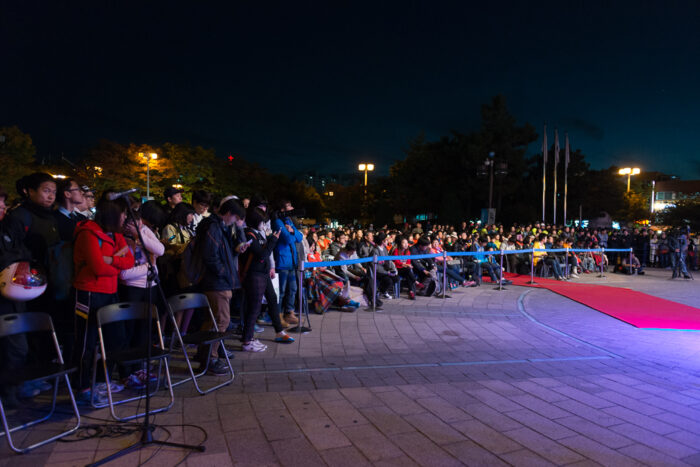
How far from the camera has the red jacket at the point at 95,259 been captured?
3.79 m

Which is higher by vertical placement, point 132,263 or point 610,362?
point 132,263

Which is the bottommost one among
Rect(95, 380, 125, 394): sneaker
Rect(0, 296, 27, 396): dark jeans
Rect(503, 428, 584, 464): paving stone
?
Rect(503, 428, 584, 464): paving stone

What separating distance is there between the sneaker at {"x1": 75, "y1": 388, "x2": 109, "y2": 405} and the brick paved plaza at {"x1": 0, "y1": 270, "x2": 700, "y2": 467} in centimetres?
16

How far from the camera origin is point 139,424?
353 centimetres

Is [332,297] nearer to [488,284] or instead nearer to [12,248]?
[12,248]

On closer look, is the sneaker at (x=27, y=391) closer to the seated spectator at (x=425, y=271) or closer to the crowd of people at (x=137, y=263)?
A: the crowd of people at (x=137, y=263)

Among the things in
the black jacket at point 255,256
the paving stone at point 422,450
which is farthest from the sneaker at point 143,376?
the paving stone at point 422,450

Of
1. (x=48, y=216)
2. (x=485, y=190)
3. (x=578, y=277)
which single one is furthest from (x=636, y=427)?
(x=485, y=190)

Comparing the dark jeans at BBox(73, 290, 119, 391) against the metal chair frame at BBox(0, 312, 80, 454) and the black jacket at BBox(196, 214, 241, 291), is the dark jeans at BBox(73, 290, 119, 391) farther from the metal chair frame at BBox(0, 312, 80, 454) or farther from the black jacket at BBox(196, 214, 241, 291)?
the black jacket at BBox(196, 214, 241, 291)

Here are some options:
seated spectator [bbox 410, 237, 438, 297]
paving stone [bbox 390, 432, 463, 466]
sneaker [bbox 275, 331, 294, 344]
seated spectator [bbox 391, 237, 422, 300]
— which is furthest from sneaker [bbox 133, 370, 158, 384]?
seated spectator [bbox 410, 237, 438, 297]

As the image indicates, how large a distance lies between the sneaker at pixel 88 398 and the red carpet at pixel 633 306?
8784mm

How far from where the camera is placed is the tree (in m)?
32.8

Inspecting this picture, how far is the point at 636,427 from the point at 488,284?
32.3ft

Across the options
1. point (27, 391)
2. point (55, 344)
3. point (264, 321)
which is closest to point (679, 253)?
point (264, 321)
